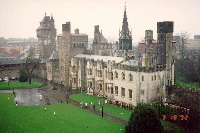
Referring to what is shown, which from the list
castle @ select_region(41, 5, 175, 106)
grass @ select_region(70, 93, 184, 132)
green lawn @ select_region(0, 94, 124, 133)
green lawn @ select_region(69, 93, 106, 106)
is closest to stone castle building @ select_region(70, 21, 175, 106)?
castle @ select_region(41, 5, 175, 106)

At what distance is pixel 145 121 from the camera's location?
2320 centimetres

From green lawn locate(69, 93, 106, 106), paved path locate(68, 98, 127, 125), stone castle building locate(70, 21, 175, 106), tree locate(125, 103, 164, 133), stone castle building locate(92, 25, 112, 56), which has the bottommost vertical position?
paved path locate(68, 98, 127, 125)

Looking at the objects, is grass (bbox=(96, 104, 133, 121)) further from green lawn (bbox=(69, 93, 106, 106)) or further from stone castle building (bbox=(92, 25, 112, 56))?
stone castle building (bbox=(92, 25, 112, 56))

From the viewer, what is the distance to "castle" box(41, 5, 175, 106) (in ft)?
114

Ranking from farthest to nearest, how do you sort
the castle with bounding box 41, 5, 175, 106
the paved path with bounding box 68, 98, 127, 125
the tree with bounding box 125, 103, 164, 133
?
the castle with bounding box 41, 5, 175, 106 < the paved path with bounding box 68, 98, 127, 125 < the tree with bounding box 125, 103, 164, 133

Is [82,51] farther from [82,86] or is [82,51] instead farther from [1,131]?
[1,131]

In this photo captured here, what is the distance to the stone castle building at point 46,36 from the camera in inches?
3063

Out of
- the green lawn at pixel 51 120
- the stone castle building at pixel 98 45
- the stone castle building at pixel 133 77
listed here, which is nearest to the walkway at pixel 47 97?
the green lawn at pixel 51 120

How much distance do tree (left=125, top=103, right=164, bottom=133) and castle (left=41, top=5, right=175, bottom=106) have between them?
35.0ft

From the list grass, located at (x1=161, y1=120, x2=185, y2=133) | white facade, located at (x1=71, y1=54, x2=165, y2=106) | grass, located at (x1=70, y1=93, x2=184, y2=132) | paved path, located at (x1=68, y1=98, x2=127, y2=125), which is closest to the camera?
grass, located at (x1=161, y1=120, x2=185, y2=133)

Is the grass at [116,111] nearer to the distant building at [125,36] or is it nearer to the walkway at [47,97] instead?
the walkway at [47,97]

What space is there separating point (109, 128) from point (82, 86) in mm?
22856

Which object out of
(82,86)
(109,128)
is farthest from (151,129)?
(82,86)

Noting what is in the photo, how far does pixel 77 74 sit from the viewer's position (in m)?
51.8
